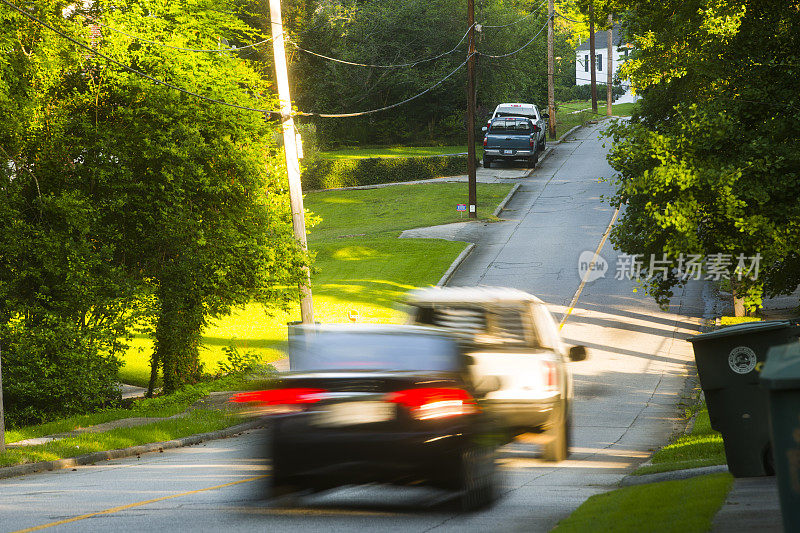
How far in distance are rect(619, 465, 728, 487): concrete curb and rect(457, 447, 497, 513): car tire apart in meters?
2.29

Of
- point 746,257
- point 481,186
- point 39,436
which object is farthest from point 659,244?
point 481,186

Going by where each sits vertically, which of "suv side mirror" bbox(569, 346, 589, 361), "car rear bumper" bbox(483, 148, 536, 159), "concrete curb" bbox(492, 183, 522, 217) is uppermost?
"car rear bumper" bbox(483, 148, 536, 159)

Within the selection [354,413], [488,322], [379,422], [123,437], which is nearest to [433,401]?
[379,422]

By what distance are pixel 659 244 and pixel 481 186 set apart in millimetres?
26879

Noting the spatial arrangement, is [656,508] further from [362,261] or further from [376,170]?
[376,170]

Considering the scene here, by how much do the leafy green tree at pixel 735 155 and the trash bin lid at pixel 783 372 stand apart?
1205 cm

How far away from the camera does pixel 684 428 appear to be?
14977mm

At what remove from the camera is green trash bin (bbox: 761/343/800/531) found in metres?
4.52

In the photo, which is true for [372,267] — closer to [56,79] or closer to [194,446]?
[56,79]

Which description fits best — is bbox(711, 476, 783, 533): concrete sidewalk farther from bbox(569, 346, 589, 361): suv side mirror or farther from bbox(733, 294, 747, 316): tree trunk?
bbox(733, 294, 747, 316): tree trunk

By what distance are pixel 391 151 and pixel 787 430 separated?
54.2 metres

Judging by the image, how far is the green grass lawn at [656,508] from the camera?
22.4ft

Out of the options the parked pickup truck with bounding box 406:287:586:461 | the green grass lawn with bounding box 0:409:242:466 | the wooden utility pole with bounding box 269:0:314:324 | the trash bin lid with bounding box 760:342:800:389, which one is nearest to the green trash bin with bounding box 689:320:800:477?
the parked pickup truck with bounding box 406:287:586:461

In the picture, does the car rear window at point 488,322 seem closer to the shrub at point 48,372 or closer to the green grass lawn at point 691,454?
the green grass lawn at point 691,454
